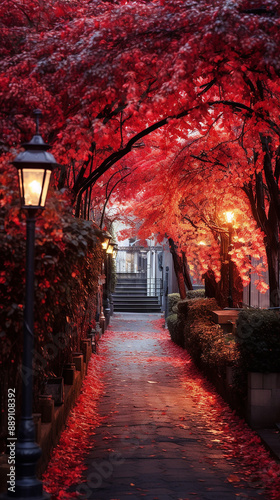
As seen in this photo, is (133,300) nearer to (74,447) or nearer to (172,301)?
(172,301)

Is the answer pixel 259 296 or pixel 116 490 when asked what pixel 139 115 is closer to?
pixel 116 490

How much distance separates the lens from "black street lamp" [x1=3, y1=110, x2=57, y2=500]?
5652 millimetres

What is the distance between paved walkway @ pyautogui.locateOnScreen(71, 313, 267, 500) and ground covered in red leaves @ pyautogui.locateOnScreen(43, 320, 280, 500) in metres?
0.08

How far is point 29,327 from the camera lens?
5.71 m

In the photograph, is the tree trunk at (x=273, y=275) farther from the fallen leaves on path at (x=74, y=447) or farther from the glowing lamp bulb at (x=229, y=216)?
the glowing lamp bulb at (x=229, y=216)

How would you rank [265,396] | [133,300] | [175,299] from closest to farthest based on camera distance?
[265,396]
[175,299]
[133,300]

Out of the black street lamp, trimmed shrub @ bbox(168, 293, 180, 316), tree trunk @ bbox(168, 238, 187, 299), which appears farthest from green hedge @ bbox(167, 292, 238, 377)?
the black street lamp

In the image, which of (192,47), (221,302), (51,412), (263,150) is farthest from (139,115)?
(221,302)

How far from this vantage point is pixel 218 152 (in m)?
14.8

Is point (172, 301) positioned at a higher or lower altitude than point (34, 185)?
lower

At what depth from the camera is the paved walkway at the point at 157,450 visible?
24.1ft

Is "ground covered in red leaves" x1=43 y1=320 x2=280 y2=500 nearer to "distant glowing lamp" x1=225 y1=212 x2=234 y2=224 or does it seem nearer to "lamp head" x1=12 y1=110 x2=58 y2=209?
"lamp head" x1=12 y1=110 x2=58 y2=209

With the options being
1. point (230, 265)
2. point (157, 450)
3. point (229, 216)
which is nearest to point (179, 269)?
point (230, 265)

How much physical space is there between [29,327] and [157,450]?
4227 millimetres
